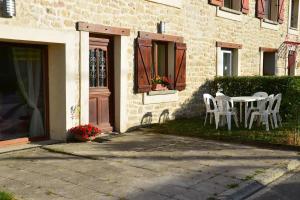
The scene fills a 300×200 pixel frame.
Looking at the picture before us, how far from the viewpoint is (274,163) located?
266 inches

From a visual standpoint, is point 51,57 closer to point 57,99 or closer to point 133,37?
point 57,99

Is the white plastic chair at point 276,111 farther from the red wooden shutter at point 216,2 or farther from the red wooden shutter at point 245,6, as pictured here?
the red wooden shutter at point 245,6

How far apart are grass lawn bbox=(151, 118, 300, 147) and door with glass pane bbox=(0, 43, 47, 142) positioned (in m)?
2.86

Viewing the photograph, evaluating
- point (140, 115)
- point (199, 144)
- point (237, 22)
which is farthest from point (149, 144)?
point (237, 22)

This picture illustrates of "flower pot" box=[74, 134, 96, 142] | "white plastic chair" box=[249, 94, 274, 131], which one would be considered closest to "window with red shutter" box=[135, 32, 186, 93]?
"flower pot" box=[74, 134, 96, 142]

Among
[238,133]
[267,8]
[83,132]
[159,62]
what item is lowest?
[238,133]

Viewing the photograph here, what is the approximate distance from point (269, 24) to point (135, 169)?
12.1 meters

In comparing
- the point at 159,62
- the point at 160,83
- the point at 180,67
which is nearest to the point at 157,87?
the point at 160,83

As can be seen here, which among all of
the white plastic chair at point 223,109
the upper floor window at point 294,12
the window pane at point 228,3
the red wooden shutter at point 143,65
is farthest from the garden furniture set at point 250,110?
the upper floor window at point 294,12

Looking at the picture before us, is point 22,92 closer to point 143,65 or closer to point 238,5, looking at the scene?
point 143,65

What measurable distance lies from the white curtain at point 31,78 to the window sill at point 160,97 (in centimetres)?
276

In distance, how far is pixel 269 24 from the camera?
54.0 ft

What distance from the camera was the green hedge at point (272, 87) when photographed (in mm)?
10414

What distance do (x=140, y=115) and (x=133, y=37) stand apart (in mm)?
1852
